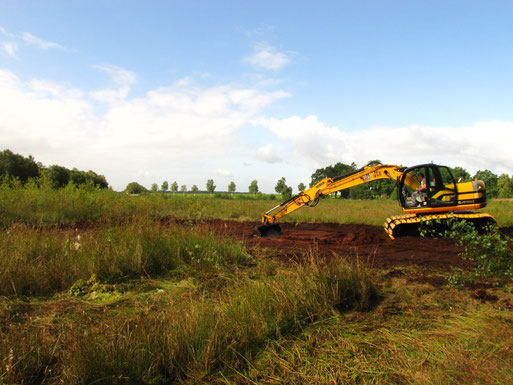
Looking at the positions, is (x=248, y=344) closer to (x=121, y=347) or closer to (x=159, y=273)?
(x=121, y=347)

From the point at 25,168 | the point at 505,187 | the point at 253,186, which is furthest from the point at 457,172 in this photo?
the point at 25,168

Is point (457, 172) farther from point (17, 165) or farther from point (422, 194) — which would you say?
point (17, 165)

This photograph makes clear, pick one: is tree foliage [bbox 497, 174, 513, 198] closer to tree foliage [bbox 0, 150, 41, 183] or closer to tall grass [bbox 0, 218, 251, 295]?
tall grass [bbox 0, 218, 251, 295]

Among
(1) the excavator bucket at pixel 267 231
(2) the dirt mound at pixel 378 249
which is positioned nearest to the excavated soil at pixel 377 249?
(2) the dirt mound at pixel 378 249

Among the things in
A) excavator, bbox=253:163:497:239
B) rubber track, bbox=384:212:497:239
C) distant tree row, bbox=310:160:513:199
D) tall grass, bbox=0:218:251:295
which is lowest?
tall grass, bbox=0:218:251:295

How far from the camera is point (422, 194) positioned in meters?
10.2

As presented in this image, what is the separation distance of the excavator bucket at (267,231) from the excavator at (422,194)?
1318 millimetres

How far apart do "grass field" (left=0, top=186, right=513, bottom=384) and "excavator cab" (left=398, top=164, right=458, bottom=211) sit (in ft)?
15.3

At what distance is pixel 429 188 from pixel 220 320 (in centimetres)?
905

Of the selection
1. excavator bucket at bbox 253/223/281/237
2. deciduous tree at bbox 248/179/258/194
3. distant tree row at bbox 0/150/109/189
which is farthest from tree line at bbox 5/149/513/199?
→ excavator bucket at bbox 253/223/281/237

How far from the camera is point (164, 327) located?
10.1 feet

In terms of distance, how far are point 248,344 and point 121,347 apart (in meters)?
1.12

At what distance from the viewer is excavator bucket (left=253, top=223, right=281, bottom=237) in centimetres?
1157

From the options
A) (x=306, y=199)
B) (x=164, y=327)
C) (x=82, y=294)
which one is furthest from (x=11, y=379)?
(x=306, y=199)
